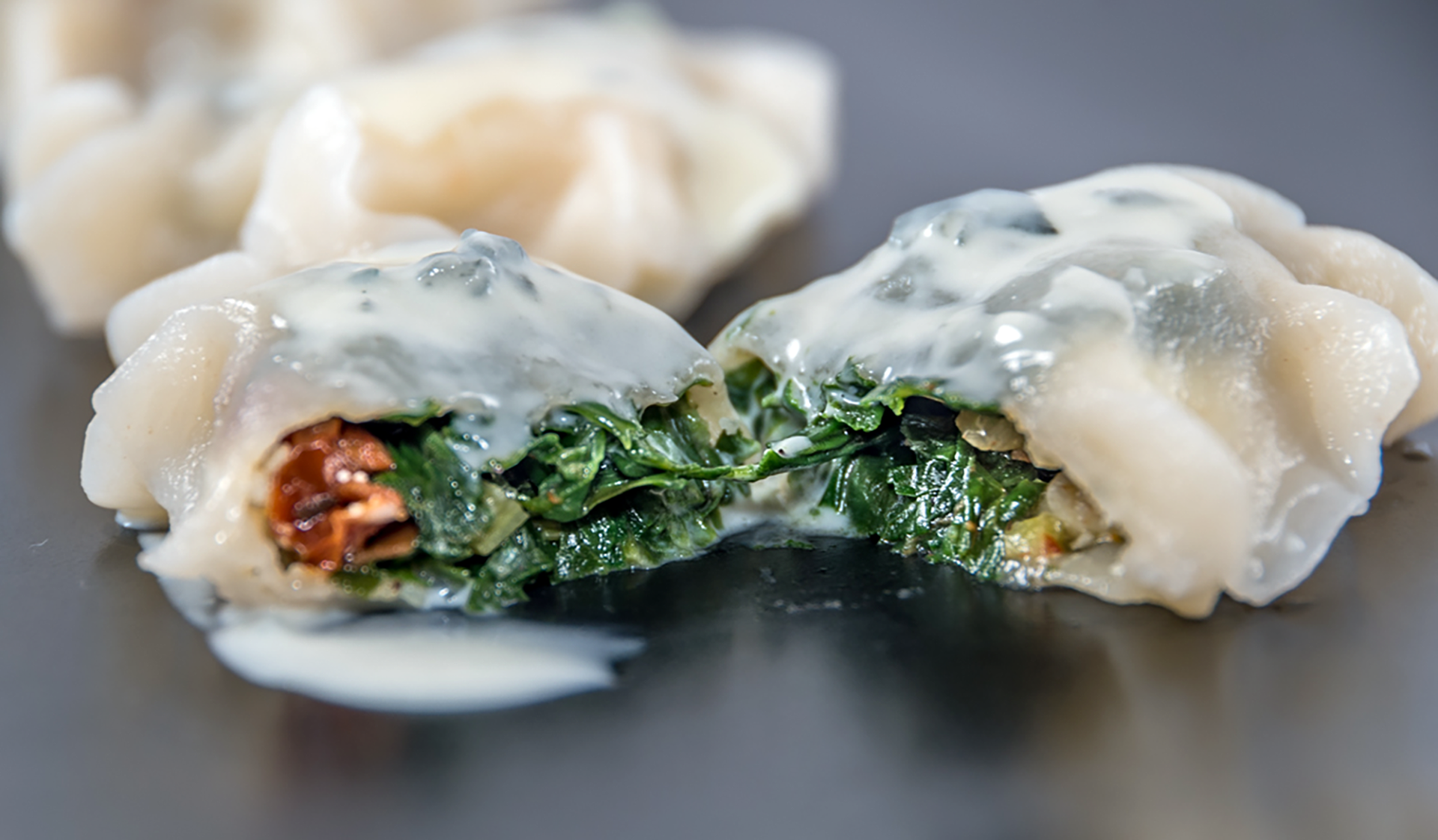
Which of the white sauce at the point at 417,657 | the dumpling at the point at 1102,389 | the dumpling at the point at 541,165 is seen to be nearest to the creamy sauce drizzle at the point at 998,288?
the dumpling at the point at 1102,389

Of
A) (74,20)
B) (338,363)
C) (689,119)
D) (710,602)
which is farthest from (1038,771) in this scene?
(74,20)

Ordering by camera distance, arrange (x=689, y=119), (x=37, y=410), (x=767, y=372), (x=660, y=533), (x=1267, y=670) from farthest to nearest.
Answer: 1. (x=689, y=119)
2. (x=37, y=410)
3. (x=767, y=372)
4. (x=660, y=533)
5. (x=1267, y=670)

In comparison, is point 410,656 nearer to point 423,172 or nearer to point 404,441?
point 404,441

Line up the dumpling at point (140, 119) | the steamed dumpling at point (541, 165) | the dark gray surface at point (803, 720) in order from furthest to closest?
the dumpling at point (140, 119) → the steamed dumpling at point (541, 165) → the dark gray surface at point (803, 720)

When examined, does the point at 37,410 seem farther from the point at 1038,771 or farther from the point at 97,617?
the point at 1038,771

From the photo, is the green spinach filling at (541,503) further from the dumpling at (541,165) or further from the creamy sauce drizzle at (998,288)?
the dumpling at (541,165)

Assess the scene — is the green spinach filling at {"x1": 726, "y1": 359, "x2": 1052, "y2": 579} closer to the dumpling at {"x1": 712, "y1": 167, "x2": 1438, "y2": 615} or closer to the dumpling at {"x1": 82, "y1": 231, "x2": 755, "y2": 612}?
the dumpling at {"x1": 712, "y1": 167, "x2": 1438, "y2": 615}

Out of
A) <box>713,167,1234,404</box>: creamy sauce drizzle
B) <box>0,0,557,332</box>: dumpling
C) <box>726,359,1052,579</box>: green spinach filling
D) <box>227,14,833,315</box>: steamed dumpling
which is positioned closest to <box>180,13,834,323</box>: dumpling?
<box>227,14,833,315</box>: steamed dumpling
